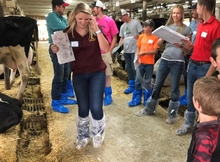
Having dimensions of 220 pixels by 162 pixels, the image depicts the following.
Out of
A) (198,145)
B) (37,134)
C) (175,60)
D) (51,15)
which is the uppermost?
(51,15)

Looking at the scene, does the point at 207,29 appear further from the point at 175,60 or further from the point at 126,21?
the point at 126,21

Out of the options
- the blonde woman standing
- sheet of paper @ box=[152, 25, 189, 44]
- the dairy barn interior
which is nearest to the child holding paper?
sheet of paper @ box=[152, 25, 189, 44]

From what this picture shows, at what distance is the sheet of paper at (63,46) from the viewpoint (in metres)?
2.38

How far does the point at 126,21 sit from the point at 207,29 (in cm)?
239

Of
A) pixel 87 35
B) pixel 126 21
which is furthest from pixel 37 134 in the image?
pixel 126 21

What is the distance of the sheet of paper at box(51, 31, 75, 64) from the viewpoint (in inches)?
93.7

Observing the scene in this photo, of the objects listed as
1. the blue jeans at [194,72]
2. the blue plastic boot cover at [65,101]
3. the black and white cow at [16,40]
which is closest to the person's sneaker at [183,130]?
the blue jeans at [194,72]

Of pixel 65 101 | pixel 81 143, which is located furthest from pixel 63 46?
pixel 65 101

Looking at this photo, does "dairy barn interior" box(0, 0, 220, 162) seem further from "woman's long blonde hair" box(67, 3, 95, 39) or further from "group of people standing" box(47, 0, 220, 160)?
"woman's long blonde hair" box(67, 3, 95, 39)

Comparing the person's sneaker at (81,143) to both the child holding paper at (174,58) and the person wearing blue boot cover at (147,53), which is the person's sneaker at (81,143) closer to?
the child holding paper at (174,58)

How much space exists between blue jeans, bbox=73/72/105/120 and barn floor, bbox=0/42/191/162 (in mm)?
515

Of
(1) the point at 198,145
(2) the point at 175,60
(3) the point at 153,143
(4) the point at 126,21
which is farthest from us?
(4) the point at 126,21

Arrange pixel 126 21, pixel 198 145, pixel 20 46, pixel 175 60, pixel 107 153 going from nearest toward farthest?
pixel 198 145 → pixel 107 153 → pixel 175 60 → pixel 20 46 → pixel 126 21

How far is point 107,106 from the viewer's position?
13.0ft
